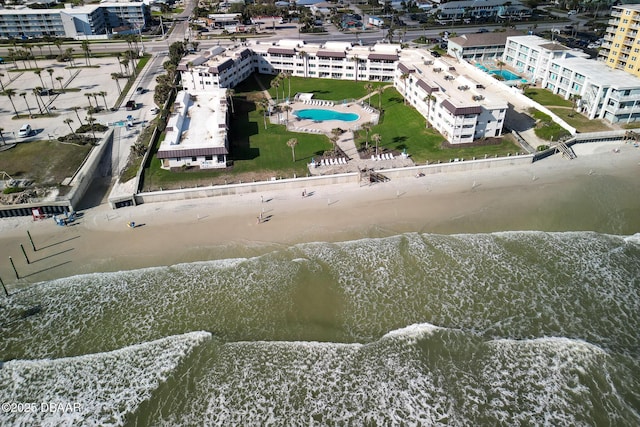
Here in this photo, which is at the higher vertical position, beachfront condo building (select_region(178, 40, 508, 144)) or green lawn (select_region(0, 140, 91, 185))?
beachfront condo building (select_region(178, 40, 508, 144))

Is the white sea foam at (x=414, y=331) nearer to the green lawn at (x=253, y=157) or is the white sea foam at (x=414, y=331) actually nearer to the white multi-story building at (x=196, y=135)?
the green lawn at (x=253, y=157)

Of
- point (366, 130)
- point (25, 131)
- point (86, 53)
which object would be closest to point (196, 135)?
point (366, 130)

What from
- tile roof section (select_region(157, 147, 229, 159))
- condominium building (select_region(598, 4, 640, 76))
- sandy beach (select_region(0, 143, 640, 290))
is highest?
condominium building (select_region(598, 4, 640, 76))

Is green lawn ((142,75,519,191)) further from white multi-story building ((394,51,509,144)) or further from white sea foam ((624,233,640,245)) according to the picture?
white sea foam ((624,233,640,245))

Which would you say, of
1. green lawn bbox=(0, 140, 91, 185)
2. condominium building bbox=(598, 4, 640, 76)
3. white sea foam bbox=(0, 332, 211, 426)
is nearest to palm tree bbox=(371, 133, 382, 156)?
white sea foam bbox=(0, 332, 211, 426)

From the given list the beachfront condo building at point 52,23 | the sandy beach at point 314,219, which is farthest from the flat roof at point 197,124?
the beachfront condo building at point 52,23

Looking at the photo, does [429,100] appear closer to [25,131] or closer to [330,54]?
[330,54]

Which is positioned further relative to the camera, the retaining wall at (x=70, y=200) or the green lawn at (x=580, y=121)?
the green lawn at (x=580, y=121)

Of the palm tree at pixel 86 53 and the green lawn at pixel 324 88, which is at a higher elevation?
the palm tree at pixel 86 53
